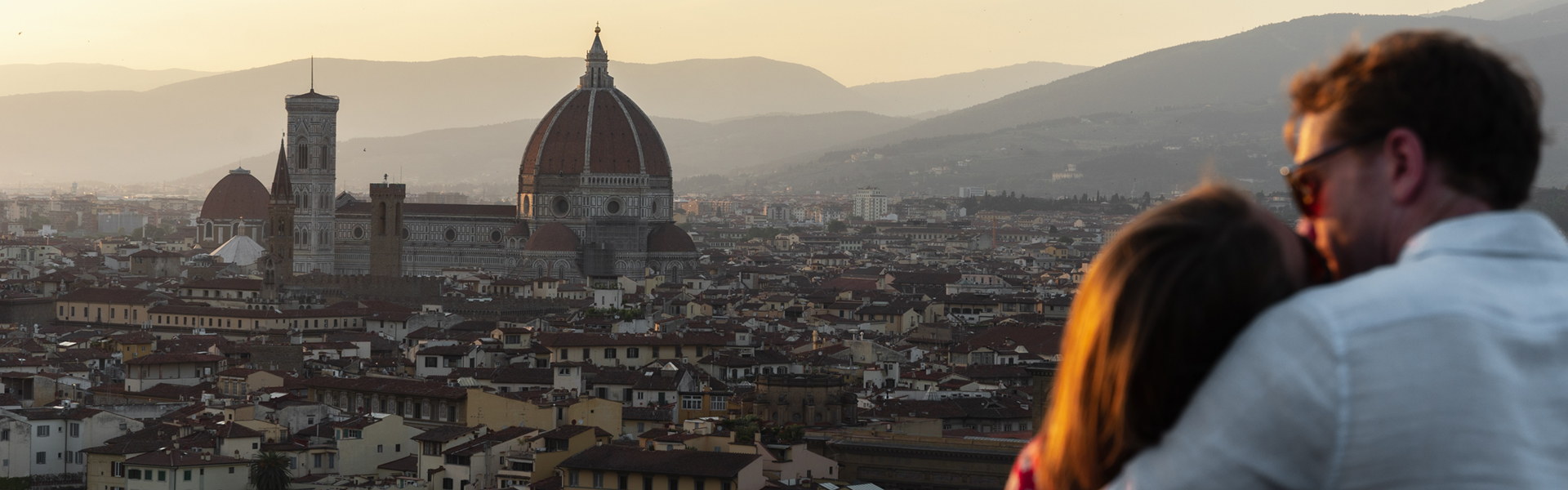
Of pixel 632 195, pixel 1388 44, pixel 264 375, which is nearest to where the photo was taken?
pixel 1388 44

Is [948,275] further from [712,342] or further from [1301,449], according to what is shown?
[1301,449]

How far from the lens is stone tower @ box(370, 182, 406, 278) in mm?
76250

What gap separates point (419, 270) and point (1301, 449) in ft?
266

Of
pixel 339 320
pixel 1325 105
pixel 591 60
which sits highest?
pixel 591 60

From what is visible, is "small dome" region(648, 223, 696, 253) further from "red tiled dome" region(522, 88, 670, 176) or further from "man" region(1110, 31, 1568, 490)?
"man" region(1110, 31, 1568, 490)

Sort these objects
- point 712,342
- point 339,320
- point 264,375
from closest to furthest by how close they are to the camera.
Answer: point 264,375 < point 712,342 < point 339,320

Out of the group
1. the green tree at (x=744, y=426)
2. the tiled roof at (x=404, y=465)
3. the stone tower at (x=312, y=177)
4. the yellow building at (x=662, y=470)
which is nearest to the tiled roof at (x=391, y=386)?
the tiled roof at (x=404, y=465)

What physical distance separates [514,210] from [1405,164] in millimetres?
80689

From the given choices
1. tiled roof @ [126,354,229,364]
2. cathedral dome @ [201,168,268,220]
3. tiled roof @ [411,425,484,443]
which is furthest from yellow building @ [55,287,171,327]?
cathedral dome @ [201,168,268,220]

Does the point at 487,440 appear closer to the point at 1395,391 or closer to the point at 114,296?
the point at 1395,391

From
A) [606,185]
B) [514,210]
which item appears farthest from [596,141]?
[514,210]

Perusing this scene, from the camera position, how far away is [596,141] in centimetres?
7994

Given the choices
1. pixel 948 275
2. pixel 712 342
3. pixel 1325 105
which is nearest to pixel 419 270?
pixel 948 275

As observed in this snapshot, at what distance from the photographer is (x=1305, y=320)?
1.91m
